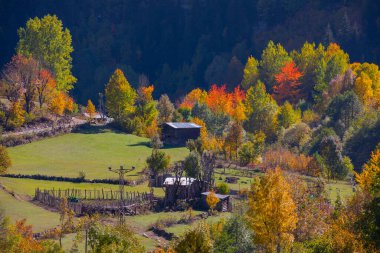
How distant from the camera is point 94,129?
132 metres

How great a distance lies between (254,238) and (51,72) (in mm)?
99108

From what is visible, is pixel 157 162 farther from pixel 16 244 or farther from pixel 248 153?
pixel 16 244

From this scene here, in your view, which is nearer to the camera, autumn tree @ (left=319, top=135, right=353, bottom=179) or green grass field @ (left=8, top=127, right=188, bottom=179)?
green grass field @ (left=8, top=127, right=188, bottom=179)

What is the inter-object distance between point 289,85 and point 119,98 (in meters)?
50.4

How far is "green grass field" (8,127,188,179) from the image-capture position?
338 feet

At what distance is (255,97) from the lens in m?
154

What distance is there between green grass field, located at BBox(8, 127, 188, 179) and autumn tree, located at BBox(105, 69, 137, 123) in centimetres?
884

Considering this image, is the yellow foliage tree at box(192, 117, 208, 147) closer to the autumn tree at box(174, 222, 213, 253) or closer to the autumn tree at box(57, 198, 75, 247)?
the autumn tree at box(57, 198, 75, 247)

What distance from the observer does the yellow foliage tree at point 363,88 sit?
154 m

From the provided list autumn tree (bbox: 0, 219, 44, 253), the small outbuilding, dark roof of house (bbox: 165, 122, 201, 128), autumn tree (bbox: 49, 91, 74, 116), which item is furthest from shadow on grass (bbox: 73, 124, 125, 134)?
autumn tree (bbox: 0, 219, 44, 253)

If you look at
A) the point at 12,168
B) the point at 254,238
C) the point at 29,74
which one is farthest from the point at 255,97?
the point at 254,238

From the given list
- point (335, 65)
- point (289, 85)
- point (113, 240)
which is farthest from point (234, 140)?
point (113, 240)

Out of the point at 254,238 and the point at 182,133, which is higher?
the point at 182,133

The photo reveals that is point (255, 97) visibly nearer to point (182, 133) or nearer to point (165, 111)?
point (165, 111)
